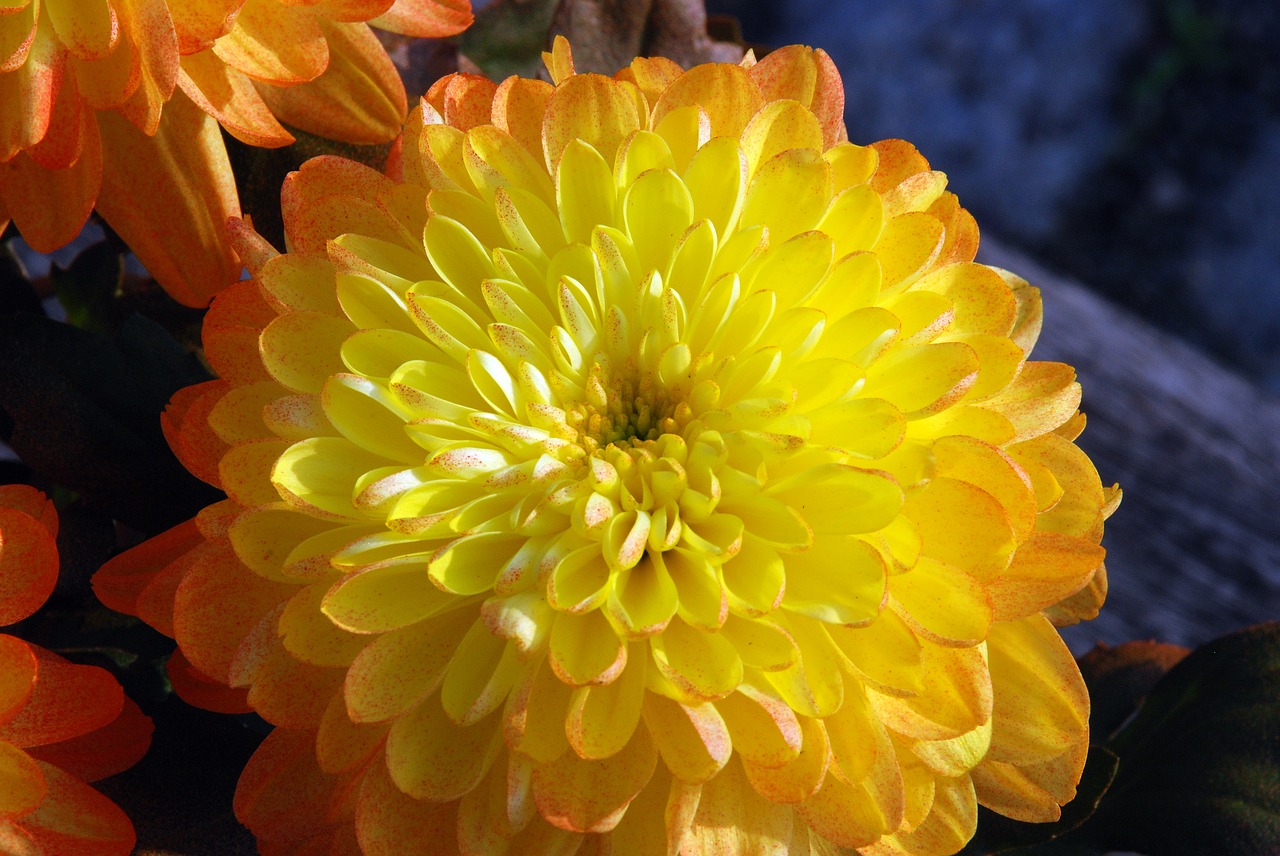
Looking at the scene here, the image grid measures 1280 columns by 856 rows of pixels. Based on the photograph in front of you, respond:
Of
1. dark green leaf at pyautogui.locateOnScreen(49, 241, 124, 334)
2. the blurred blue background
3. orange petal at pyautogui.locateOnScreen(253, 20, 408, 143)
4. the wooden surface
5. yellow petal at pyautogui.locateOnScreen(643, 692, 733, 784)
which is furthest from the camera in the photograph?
the blurred blue background

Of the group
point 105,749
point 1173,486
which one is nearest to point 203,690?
point 105,749

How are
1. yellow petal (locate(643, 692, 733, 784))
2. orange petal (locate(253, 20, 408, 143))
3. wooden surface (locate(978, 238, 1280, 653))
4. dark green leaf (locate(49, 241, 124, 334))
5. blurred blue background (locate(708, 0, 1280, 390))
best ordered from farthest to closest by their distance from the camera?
blurred blue background (locate(708, 0, 1280, 390)) < wooden surface (locate(978, 238, 1280, 653)) < dark green leaf (locate(49, 241, 124, 334)) < orange petal (locate(253, 20, 408, 143)) < yellow petal (locate(643, 692, 733, 784))

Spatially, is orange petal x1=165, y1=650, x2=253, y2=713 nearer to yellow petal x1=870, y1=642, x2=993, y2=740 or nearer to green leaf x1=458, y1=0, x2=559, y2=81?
yellow petal x1=870, y1=642, x2=993, y2=740

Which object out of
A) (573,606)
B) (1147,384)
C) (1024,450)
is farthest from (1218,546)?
(573,606)

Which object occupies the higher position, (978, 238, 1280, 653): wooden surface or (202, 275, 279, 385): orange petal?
(202, 275, 279, 385): orange petal

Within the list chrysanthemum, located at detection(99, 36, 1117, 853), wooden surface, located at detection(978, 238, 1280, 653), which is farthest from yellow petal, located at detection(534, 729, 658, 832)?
wooden surface, located at detection(978, 238, 1280, 653)

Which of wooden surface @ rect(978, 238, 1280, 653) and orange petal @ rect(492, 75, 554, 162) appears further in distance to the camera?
wooden surface @ rect(978, 238, 1280, 653)

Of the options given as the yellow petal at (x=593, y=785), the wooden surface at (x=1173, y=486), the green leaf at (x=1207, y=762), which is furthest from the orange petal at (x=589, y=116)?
the wooden surface at (x=1173, y=486)

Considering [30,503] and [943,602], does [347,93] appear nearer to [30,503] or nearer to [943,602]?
[30,503]
